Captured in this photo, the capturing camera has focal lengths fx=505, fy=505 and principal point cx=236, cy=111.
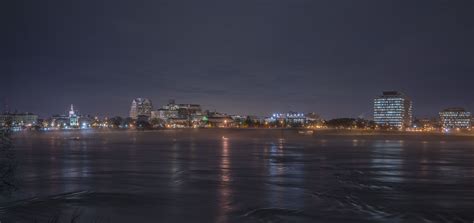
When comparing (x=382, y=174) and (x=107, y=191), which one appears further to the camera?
(x=382, y=174)

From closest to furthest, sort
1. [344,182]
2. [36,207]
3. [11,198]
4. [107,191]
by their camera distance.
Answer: [36,207] < [11,198] < [107,191] < [344,182]

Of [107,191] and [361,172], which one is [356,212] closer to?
[107,191]

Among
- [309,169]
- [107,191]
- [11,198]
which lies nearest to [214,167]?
[309,169]

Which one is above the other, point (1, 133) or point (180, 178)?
point (1, 133)

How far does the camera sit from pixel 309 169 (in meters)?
37.7

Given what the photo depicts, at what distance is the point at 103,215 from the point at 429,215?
42.0 feet

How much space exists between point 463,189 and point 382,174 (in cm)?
794

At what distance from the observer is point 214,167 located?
3856 cm

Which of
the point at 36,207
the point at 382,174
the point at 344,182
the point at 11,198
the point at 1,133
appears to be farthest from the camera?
the point at 382,174

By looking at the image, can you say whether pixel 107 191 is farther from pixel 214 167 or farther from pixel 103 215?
pixel 214 167

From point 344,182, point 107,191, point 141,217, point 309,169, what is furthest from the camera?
point 309,169

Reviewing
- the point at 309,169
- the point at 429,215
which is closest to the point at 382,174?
the point at 309,169

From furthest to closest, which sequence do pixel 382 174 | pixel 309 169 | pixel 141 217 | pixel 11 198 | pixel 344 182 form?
pixel 309 169 → pixel 382 174 → pixel 344 182 → pixel 11 198 → pixel 141 217

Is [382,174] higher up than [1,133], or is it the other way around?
[1,133]
